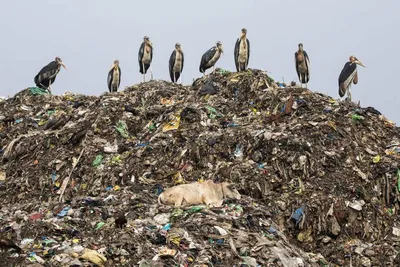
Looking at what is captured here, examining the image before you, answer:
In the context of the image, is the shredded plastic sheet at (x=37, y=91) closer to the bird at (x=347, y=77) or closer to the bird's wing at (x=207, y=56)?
the bird's wing at (x=207, y=56)

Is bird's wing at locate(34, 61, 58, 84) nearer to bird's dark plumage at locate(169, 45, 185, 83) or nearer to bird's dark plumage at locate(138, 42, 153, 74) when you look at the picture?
bird's dark plumage at locate(138, 42, 153, 74)

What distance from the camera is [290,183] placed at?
970cm

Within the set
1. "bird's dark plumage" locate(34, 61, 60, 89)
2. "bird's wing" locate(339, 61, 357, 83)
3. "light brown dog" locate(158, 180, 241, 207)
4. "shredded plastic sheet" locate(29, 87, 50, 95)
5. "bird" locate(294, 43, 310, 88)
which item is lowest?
"light brown dog" locate(158, 180, 241, 207)

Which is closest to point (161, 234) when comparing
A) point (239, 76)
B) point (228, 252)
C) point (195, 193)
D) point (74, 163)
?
point (228, 252)

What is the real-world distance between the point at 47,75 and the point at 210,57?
4328mm

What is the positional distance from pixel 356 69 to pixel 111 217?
389 inches

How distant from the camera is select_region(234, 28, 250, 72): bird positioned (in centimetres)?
1622

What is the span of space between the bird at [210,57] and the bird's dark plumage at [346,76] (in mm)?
3334

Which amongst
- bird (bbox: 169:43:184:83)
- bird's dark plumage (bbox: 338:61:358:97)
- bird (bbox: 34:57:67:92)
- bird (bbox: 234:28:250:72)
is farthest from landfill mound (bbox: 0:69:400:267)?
bird (bbox: 169:43:184:83)

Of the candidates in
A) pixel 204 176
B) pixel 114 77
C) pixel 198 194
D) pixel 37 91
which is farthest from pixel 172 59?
pixel 198 194

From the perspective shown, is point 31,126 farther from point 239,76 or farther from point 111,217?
point 111,217

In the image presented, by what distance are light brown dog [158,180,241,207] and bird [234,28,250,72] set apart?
7785 mm

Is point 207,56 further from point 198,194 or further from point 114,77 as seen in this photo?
point 198,194

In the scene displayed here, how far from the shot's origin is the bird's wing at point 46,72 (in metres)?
16.1
